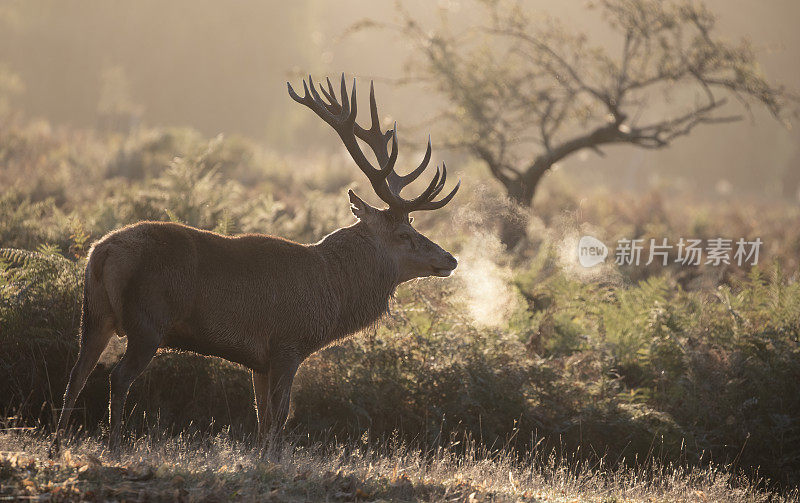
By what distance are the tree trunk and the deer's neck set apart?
20.9 ft

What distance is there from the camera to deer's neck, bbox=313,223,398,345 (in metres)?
7.37

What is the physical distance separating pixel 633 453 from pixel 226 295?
482cm

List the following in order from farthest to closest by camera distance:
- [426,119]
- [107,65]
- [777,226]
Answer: [107,65], [777,226], [426,119]

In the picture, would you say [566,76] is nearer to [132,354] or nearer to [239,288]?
[239,288]

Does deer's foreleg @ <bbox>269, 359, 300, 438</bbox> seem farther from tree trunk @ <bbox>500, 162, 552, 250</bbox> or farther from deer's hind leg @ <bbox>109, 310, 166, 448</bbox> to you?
tree trunk @ <bbox>500, 162, 552, 250</bbox>

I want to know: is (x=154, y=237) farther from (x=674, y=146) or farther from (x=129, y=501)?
(x=674, y=146)

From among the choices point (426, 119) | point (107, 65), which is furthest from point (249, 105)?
point (426, 119)

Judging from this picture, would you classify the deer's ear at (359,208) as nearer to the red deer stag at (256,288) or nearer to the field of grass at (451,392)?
the red deer stag at (256,288)

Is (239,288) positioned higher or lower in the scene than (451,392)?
higher

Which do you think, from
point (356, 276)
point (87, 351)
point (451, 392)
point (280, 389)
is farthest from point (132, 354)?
point (451, 392)

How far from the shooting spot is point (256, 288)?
6758 millimetres

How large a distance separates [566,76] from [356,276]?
10.7 metres

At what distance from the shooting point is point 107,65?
4606 cm

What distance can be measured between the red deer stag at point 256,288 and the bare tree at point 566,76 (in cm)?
769
